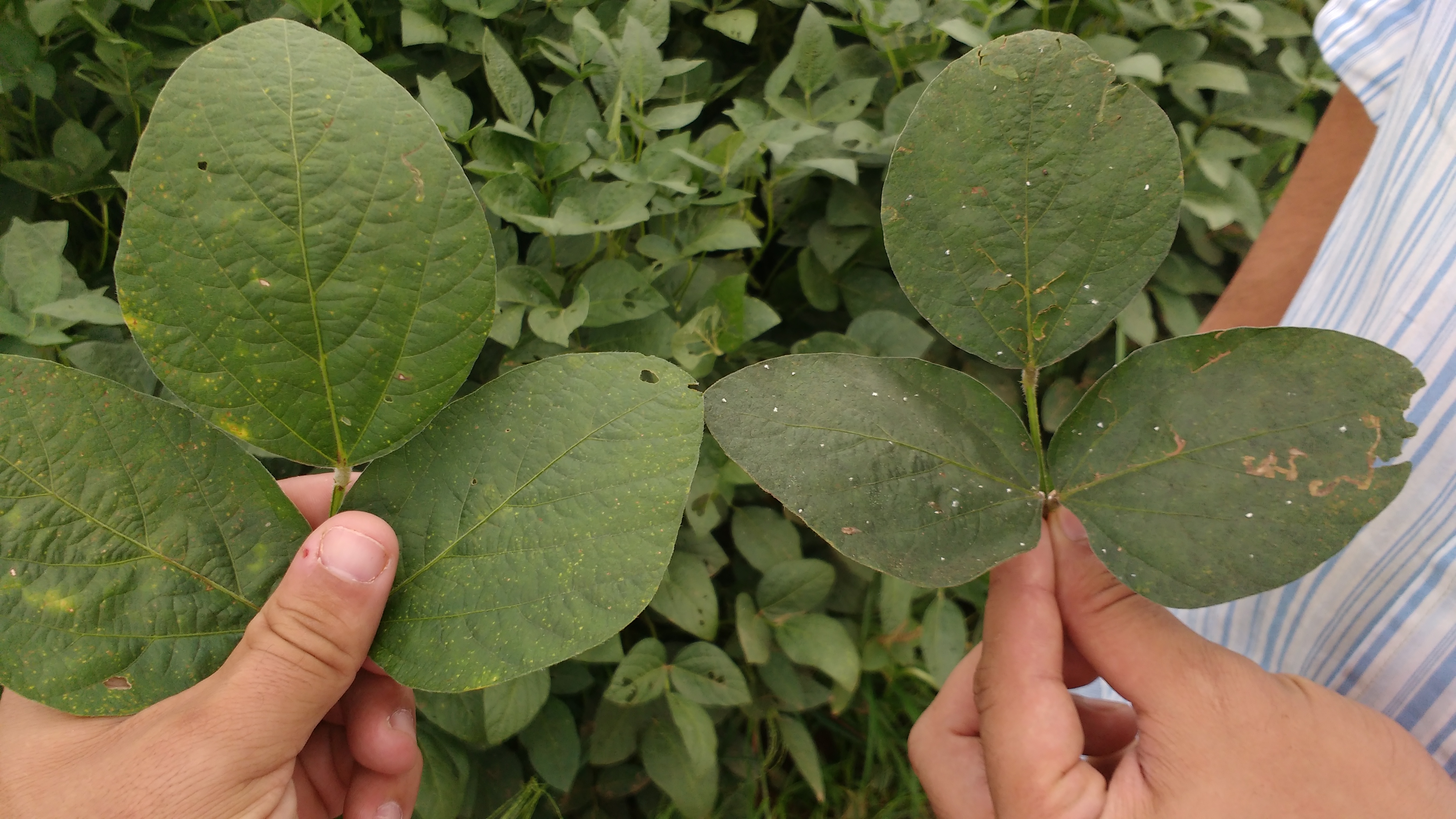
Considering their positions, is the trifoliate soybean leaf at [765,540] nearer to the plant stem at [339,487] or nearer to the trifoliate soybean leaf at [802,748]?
the trifoliate soybean leaf at [802,748]

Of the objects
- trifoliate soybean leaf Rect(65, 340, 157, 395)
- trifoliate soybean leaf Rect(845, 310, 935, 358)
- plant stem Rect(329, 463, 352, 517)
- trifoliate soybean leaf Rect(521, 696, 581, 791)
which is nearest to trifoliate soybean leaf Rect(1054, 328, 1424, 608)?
trifoliate soybean leaf Rect(845, 310, 935, 358)

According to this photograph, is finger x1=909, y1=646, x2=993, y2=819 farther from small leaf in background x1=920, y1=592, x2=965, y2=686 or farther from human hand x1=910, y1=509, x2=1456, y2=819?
small leaf in background x1=920, y1=592, x2=965, y2=686

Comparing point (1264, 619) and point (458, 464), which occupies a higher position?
point (458, 464)

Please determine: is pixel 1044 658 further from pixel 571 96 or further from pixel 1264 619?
pixel 571 96

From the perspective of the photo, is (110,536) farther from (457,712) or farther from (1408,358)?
(1408,358)

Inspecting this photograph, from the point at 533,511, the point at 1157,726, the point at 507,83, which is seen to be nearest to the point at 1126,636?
the point at 1157,726

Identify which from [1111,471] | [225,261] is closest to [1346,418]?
[1111,471]

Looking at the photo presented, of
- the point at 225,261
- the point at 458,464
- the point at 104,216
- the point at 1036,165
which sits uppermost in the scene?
the point at 1036,165
